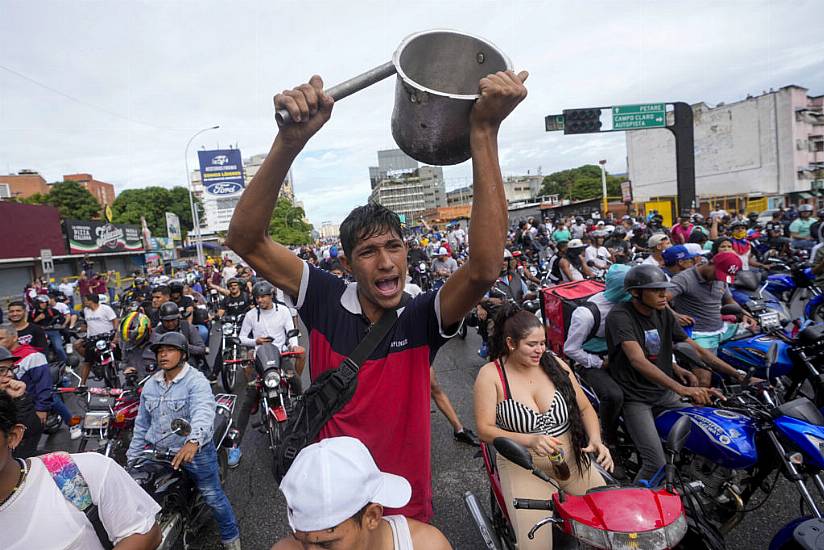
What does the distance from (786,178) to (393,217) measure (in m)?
52.7

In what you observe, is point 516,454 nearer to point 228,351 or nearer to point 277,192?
point 277,192

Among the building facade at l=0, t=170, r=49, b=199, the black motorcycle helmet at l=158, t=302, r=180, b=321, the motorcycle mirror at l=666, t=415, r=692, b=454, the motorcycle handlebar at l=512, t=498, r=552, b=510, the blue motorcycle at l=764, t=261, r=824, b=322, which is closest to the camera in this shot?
the motorcycle handlebar at l=512, t=498, r=552, b=510

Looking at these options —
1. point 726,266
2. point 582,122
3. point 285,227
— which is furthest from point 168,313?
→ point 285,227

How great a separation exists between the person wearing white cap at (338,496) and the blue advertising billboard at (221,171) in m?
32.8

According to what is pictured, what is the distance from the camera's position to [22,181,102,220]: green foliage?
48.8 m

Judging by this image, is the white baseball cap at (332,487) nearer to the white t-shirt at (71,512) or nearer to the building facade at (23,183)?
the white t-shirt at (71,512)

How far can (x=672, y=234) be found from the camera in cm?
1056

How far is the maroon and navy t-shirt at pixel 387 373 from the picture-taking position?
171 centimetres

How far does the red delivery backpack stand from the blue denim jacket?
3334 millimetres

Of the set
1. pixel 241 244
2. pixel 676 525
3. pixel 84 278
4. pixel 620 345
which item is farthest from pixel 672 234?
pixel 84 278

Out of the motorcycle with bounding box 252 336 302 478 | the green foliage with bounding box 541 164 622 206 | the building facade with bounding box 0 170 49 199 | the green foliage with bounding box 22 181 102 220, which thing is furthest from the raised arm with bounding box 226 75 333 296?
the green foliage with bounding box 541 164 622 206

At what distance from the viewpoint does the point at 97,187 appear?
8050 centimetres

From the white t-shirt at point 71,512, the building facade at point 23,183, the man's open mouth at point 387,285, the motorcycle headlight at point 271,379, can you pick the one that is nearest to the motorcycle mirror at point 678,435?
the man's open mouth at point 387,285

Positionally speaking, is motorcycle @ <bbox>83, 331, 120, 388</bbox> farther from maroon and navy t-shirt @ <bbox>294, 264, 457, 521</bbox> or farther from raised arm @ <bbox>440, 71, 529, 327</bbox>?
raised arm @ <bbox>440, 71, 529, 327</bbox>
